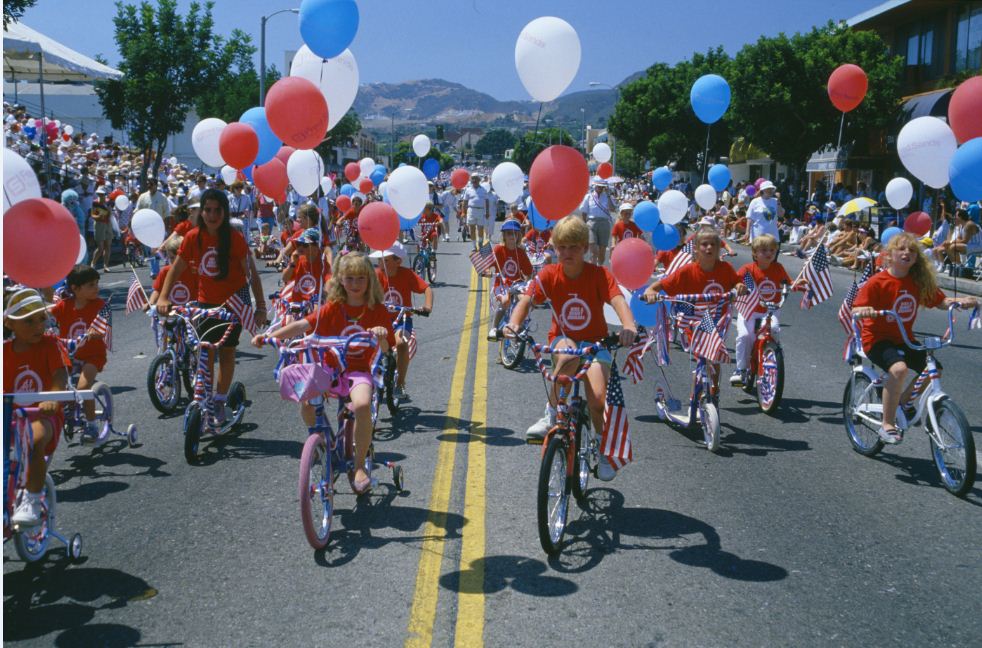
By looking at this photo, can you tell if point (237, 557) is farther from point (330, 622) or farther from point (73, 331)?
point (73, 331)

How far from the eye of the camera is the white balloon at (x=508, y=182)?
40.4 ft

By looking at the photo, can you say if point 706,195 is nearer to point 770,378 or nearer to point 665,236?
point 665,236

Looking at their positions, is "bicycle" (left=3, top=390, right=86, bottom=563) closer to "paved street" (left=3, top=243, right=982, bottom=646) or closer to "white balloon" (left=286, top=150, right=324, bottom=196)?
"paved street" (left=3, top=243, right=982, bottom=646)

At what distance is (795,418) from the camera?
28.8 feet

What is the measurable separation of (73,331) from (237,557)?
10.8 feet

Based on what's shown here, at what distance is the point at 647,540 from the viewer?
5.58m

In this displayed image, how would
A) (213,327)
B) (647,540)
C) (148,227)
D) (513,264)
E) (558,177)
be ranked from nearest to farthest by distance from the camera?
(647,540), (558,177), (213,327), (148,227), (513,264)

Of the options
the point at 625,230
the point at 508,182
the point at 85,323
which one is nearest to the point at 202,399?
the point at 85,323

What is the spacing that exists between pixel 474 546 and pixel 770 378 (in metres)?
4.52

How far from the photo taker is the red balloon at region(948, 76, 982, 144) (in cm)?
847

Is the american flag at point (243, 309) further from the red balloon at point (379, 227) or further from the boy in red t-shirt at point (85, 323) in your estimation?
the red balloon at point (379, 227)

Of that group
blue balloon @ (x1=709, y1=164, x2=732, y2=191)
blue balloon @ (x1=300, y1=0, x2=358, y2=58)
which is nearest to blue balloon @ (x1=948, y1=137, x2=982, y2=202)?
blue balloon @ (x1=300, y1=0, x2=358, y2=58)

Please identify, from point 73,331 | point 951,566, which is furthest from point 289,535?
point 951,566

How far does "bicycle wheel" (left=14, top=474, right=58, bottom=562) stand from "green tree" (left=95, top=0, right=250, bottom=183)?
2999 cm
